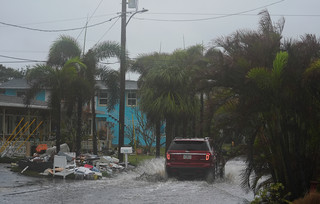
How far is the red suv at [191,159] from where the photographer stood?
18.5 meters

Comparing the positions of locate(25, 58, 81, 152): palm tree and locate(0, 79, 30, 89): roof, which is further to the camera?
locate(0, 79, 30, 89): roof

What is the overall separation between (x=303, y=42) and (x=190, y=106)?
60.9ft

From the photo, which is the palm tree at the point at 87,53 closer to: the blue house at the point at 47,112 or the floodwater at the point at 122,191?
the blue house at the point at 47,112

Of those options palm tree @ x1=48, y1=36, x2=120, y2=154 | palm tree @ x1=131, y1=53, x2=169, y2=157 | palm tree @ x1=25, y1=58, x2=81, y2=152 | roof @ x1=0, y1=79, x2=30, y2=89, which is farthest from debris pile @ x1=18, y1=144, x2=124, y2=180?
roof @ x1=0, y1=79, x2=30, y2=89

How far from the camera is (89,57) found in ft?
90.0

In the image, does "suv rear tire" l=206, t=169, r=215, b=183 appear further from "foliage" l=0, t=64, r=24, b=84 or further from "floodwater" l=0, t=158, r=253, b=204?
"foliage" l=0, t=64, r=24, b=84

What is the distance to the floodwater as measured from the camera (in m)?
13.3

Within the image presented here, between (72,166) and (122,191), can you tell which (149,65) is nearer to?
(72,166)

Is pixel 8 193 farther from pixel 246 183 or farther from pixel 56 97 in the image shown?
pixel 56 97

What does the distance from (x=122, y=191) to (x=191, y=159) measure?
3.98 metres

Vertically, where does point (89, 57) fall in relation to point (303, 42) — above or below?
above

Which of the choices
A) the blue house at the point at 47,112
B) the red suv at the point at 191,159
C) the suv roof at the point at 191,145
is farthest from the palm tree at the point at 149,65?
the red suv at the point at 191,159

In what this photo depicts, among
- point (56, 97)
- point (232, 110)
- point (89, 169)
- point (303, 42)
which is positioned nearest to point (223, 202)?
point (232, 110)

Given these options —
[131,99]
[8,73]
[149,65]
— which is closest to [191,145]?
[149,65]
